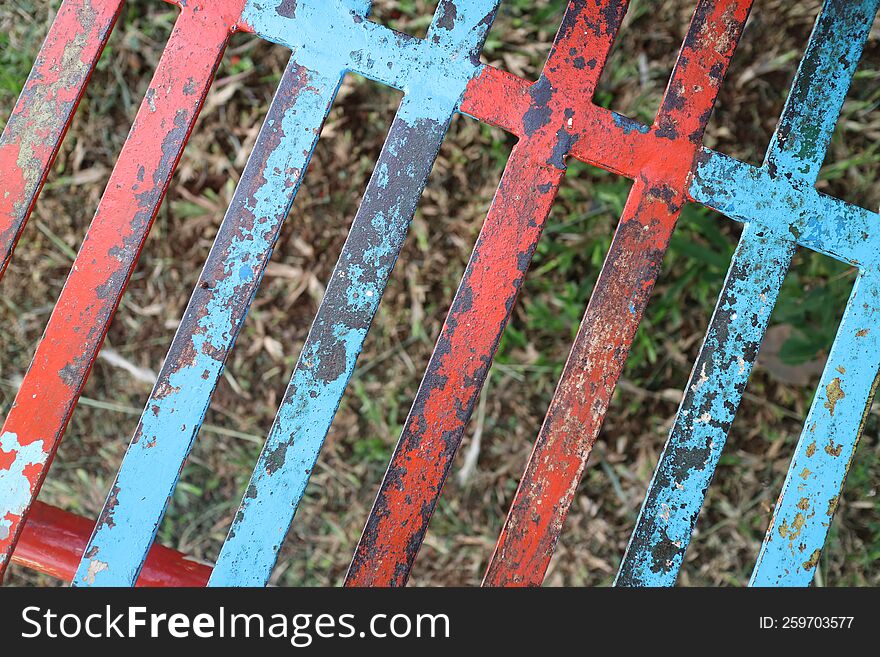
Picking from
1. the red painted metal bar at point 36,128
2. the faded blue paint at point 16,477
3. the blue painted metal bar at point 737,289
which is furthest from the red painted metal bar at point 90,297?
the blue painted metal bar at point 737,289

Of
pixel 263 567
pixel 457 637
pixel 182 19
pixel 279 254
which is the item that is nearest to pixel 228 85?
pixel 279 254

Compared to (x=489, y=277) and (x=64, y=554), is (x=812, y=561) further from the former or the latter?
(x=64, y=554)

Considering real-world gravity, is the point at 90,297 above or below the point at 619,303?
below

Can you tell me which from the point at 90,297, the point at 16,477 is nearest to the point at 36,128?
the point at 90,297

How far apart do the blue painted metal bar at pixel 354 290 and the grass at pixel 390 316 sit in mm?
671

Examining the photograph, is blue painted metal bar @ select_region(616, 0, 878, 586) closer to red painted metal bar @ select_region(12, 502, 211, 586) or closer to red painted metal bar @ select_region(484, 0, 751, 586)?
red painted metal bar @ select_region(484, 0, 751, 586)

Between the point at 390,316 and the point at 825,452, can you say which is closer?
the point at 825,452

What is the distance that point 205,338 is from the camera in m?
1.15

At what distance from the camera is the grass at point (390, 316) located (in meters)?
1.81

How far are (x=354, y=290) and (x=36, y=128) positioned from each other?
2.02 ft

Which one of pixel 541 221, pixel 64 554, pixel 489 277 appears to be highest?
pixel 541 221

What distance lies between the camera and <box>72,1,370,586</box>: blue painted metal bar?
3.74 feet

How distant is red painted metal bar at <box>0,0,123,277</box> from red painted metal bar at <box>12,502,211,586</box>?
18.1 inches

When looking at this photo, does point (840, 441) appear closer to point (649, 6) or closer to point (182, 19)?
point (649, 6)
